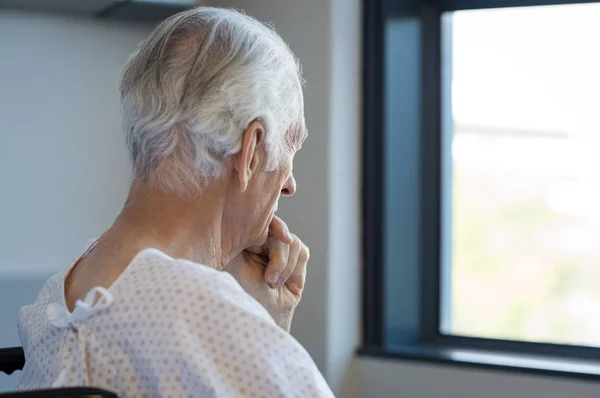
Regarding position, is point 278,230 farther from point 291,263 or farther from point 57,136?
point 57,136

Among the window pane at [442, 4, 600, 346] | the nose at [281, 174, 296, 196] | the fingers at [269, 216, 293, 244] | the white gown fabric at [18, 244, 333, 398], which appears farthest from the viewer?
the window pane at [442, 4, 600, 346]

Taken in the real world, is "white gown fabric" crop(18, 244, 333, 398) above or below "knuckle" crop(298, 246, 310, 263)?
below

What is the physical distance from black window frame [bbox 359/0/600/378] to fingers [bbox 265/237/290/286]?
86 centimetres

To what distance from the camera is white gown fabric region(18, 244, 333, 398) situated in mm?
1024

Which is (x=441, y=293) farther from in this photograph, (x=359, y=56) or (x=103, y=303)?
(x=103, y=303)

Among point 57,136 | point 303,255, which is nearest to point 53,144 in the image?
point 57,136

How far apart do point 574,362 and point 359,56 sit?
3.15 ft

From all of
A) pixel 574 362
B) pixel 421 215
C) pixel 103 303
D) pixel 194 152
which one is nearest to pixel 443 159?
pixel 421 215

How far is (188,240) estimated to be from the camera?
48.7 inches

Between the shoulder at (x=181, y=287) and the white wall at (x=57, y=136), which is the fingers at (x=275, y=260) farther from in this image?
the white wall at (x=57, y=136)

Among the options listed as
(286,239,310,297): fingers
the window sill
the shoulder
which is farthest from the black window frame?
Answer: the shoulder

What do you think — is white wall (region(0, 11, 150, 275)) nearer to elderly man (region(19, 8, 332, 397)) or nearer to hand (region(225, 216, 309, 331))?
hand (region(225, 216, 309, 331))

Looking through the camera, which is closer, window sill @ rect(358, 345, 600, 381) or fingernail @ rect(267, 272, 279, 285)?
fingernail @ rect(267, 272, 279, 285)

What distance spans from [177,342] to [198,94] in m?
0.34
